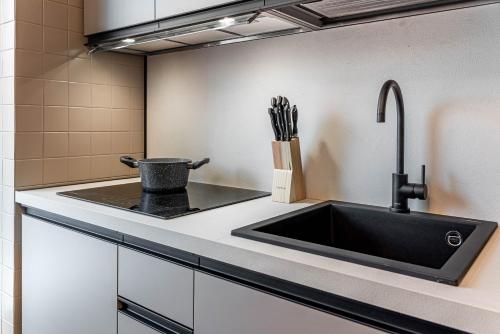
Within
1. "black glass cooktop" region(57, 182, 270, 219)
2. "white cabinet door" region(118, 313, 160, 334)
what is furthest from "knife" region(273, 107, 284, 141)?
"white cabinet door" region(118, 313, 160, 334)

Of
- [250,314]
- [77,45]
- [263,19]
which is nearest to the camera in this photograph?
[250,314]

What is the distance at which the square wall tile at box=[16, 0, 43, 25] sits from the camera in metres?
1.55

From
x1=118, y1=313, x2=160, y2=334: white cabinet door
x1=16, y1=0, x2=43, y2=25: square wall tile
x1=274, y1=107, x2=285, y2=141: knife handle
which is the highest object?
x1=16, y1=0, x2=43, y2=25: square wall tile

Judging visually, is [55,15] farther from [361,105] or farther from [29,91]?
A: [361,105]

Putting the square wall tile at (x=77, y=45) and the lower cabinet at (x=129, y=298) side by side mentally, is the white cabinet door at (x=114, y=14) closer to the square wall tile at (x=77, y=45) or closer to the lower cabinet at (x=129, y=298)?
the square wall tile at (x=77, y=45)

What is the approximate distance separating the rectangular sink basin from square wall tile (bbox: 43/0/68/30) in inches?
49.8

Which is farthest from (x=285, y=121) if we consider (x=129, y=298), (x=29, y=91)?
(x=29, y=91)

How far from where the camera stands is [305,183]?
4.92 ft

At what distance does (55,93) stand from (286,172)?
1.05 metres

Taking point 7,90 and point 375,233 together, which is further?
point 7,90

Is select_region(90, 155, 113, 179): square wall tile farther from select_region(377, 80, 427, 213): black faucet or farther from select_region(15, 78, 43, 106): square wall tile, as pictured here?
select_region(377, 80, 427, 213): black faucet

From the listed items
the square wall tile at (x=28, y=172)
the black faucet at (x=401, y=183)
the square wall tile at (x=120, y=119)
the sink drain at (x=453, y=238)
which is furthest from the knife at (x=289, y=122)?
the square wall tile at (x=28, y=172)

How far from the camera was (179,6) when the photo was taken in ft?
4.56

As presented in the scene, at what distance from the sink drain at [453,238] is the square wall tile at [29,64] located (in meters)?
1.61
